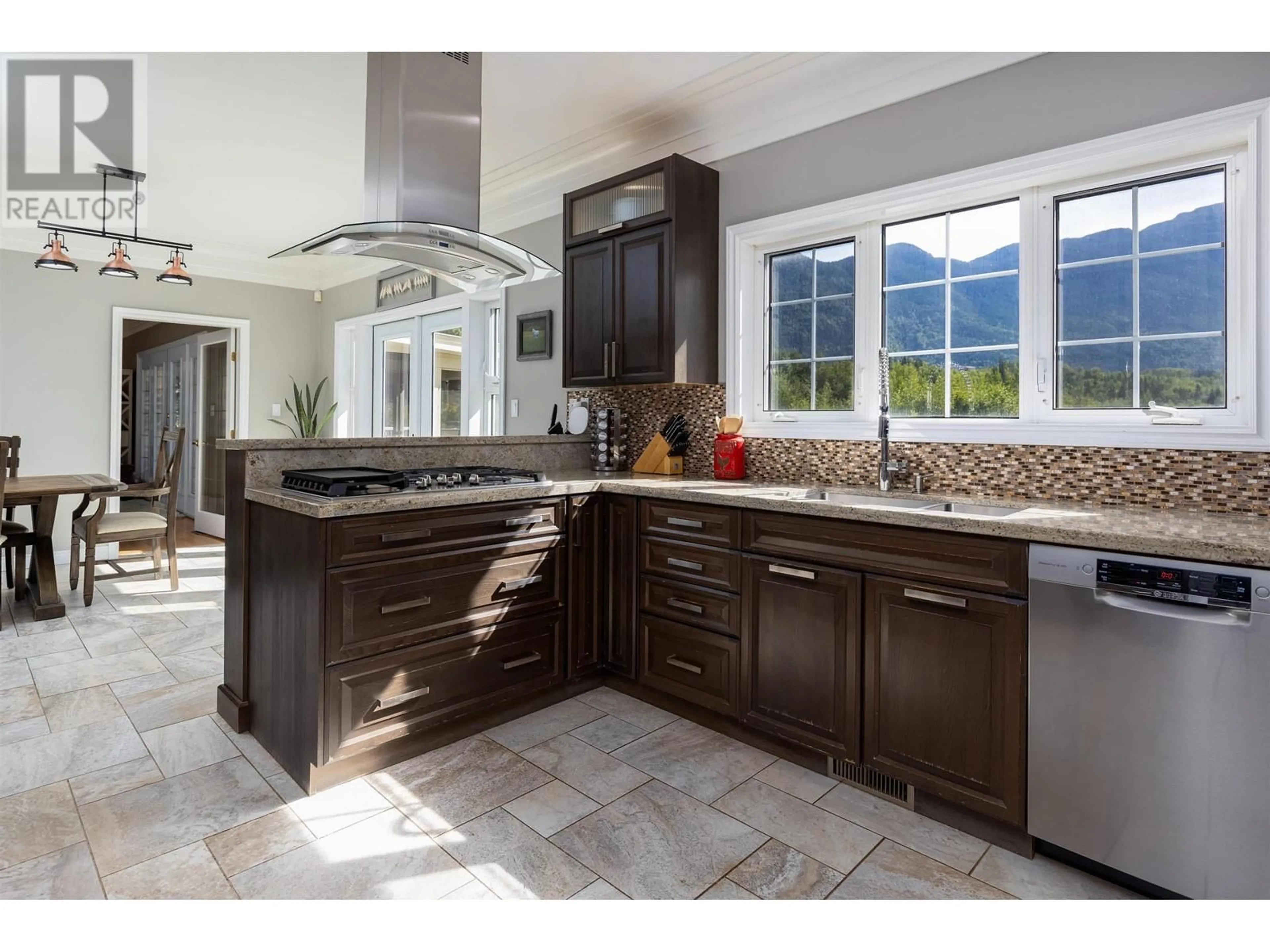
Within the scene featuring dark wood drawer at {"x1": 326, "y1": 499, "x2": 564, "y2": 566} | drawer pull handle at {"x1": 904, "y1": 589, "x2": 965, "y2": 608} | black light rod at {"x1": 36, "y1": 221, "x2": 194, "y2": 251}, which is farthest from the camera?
black light rod at {"x1": 36, "y1": 221, "x2": 194, "y2": 251}

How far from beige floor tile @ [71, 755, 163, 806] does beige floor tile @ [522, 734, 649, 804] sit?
1225 millimetres

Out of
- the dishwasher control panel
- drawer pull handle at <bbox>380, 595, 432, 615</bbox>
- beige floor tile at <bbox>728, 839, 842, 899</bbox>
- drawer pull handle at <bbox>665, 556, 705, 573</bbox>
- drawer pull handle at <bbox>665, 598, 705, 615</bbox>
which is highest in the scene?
the dishwasher control panel

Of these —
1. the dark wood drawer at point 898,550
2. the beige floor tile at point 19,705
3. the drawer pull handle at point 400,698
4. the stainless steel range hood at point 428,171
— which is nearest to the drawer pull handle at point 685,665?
the dark wood drawer at point 898,550

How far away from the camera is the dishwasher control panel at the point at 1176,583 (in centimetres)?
152

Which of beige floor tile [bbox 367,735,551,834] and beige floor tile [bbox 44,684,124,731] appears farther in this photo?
beige floor tile [bbox 44,684,124,731]

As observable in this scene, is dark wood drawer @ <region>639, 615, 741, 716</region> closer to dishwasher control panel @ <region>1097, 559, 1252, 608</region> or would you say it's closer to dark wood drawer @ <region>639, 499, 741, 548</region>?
dark wood drawer @ <region>639, 499, 741, 548</region>

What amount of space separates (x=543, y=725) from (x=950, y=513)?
169 cm

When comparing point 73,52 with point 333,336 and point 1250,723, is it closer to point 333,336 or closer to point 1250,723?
point 333,336

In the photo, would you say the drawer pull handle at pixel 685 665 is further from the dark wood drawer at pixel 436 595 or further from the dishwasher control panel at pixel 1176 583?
the dishwasher control panel at pixel 1176 583

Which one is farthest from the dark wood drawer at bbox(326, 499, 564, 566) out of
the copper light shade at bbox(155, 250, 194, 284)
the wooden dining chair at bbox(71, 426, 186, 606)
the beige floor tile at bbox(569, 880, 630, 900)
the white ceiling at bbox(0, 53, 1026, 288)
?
the copper light shade at bbox(155, 250, 194, 284)

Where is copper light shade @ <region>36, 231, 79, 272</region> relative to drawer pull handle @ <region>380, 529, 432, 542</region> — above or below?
above

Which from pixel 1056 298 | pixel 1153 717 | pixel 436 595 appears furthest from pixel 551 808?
pixel 1056 298

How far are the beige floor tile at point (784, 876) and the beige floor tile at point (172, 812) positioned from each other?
1422mm

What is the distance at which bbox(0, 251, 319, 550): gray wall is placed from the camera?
5.39 metres
